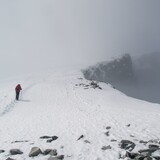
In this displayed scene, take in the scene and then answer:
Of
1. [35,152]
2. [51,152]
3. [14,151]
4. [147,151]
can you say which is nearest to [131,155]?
[147,151]

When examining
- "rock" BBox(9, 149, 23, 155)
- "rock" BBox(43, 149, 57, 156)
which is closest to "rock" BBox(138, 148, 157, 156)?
"rock" BBox(43, 149, 57, 156)

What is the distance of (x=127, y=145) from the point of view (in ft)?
46.3

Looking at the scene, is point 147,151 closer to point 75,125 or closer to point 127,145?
point 127,145

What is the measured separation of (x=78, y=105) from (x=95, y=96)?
640 centimetres

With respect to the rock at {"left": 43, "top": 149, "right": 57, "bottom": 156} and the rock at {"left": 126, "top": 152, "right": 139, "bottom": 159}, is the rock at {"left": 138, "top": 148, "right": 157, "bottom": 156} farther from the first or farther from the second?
the rock at {"left": 43, "top": 149, "right": 57, "bottom": 156}

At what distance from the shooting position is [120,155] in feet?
42.3

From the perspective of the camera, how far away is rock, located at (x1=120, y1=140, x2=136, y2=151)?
1373 centimetres

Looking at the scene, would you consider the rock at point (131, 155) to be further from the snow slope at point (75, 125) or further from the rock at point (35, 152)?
the rock at point (35, 152)

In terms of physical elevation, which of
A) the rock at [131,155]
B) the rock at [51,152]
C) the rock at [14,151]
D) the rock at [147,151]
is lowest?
the rock at [14,151]

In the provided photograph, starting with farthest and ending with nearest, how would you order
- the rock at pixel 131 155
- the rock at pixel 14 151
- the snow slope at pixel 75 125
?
the snow slope at pixel 75 125 → the rock at pixel 14 151 → the rock at pixel 131 155

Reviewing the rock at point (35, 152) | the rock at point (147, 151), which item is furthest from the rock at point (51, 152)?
the rock at point (147, 151)

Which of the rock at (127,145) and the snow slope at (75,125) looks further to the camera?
the snow slope at (75,125)

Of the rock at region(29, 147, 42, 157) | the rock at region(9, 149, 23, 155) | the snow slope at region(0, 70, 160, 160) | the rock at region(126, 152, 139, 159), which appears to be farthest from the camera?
the snow slope at region(0, 70, 160, 160)

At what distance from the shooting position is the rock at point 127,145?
1373 centimetres
